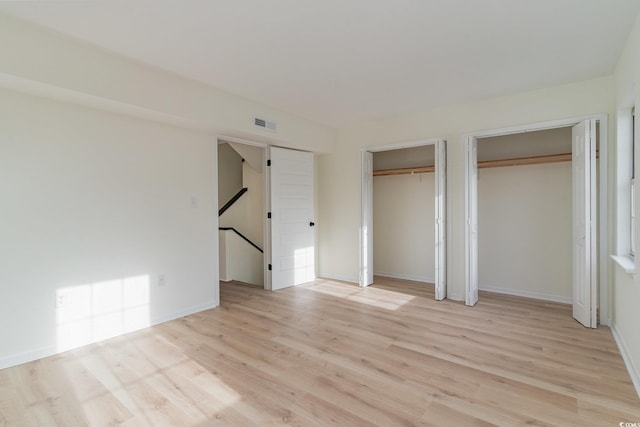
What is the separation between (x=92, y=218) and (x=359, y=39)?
9.77 ft

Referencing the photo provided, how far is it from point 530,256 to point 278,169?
387cm

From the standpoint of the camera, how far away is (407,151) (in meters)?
5.62

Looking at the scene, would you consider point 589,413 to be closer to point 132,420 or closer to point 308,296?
point 132,420

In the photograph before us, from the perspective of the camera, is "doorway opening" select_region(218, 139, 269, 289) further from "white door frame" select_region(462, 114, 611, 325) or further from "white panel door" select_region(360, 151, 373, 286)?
"white door frame" select_region(462, 114, 611, 325)

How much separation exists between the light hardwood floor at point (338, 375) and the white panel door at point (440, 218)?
1.94ft

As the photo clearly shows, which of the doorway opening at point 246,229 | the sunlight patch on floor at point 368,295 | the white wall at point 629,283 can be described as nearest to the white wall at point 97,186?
the doorway opening at point 246,229

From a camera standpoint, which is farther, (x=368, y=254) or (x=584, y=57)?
(x=368, y=254)

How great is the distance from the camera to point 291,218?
5.20m

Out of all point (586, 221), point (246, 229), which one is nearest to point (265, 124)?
point (246, 229)

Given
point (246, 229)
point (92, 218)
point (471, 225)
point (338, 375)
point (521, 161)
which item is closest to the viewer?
point (338, 375)

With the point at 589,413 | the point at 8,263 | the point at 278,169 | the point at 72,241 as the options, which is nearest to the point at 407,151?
the point at 278,169

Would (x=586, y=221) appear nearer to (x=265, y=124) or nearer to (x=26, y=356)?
(x=265, y=124)

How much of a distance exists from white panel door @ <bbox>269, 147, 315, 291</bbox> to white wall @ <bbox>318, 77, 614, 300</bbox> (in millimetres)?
376

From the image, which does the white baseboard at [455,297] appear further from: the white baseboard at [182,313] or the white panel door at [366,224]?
the white baseboard at [182,313]
